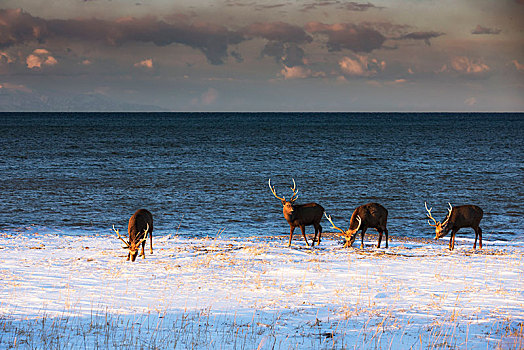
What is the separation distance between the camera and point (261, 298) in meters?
11.8

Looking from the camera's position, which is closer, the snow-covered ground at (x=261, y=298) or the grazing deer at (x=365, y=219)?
the snow-covered ground at (x=261, y=298)

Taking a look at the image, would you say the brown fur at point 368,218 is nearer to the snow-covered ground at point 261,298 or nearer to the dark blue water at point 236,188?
the snow-covered ground at point 261,298

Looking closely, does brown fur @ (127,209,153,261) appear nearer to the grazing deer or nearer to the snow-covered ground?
the snow-covered ground

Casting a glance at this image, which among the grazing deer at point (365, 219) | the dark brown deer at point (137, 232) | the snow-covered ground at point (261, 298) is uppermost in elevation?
the grazing deer at point (365, 219)

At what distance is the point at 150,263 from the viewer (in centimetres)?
1546

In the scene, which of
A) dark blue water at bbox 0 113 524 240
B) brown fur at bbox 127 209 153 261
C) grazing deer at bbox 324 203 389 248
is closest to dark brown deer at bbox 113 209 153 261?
brown fur at bbox 127 209 153 261

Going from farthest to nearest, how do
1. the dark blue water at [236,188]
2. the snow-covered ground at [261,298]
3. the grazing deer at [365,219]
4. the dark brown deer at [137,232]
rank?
1. the dark blue water at [236,188]
2. the grazing deer at [365,219]
3. the dark brown deer at [137,232]
4. the snow-covered ground at [261,298]

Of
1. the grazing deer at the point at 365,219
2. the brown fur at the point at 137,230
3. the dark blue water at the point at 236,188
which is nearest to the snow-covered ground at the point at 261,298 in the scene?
the brown fur at the point at 137,230

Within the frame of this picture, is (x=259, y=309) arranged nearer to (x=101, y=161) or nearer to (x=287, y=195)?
(x=287, y=195)

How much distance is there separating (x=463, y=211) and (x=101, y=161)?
146 feet

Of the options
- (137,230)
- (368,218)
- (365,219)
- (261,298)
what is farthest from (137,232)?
(368,218)

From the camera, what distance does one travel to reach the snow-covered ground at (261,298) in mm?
9297

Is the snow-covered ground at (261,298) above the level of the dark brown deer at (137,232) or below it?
below

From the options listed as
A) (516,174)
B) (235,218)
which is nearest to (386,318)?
(235,218)
